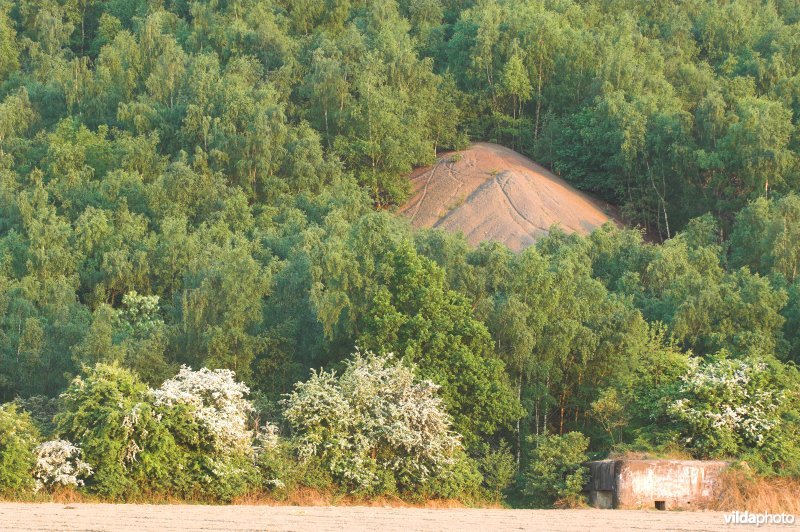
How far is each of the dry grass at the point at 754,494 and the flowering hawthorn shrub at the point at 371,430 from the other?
648 cm

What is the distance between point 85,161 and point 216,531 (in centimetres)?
4465

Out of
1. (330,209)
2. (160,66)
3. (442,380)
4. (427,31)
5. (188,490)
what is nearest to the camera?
(188,490)

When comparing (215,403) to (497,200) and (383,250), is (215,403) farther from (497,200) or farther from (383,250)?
(497,200)

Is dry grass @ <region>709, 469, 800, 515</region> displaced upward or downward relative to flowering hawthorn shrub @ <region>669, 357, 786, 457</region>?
downward

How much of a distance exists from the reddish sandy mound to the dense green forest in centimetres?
138

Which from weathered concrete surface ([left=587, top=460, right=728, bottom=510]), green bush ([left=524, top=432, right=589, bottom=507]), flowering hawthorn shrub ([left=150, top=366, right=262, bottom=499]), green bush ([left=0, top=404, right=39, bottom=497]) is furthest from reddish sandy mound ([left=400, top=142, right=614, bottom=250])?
green bush ([left=0, top=404, right=39, bottom=497])

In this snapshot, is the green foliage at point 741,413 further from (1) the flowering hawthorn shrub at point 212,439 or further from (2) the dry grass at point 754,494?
(1) the flowering hawthorn shrub at point 212,439

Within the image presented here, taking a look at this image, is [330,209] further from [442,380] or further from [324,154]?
[442,380]

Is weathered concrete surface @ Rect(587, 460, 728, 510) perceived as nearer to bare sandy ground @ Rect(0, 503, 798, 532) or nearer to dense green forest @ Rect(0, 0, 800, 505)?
bare sandy ground @ Rect(0, 503, 798, 532)

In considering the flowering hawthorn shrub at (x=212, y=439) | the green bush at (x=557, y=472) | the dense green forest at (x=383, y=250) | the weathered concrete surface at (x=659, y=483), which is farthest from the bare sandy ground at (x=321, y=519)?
the green bush at (x=557, y=472)

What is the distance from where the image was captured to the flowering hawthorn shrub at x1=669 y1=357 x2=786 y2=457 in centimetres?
3412

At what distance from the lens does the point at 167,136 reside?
65.8m

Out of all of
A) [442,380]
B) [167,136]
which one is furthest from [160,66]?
[442,380]

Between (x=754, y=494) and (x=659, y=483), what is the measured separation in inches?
87.5
